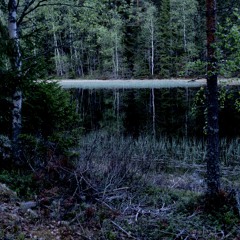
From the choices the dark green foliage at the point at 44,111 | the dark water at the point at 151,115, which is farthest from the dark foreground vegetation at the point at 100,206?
the dark water at the point at 151,115

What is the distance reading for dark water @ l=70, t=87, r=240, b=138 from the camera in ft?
63.4

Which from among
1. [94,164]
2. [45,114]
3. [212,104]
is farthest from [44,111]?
[212,104]

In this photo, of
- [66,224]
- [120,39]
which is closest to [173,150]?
[66,224]

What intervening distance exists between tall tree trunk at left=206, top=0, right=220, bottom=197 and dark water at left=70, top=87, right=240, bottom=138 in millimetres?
6058

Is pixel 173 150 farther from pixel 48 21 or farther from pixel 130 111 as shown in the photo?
pixel 130 111

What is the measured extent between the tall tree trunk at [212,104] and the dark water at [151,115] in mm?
6058

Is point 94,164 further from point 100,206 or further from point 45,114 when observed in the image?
point 45,114

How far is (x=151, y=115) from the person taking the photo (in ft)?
81.8

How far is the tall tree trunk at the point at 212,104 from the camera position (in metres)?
7.21

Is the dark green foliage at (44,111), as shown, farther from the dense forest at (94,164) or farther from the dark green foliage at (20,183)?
the dark green foliage at (20,183)

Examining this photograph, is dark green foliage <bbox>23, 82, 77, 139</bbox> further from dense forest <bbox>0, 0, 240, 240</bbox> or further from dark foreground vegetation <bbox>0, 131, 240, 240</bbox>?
dark foreground vegetation <bbox>0, 131, 240, 240</bbox>

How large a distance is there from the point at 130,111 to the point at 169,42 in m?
36.6

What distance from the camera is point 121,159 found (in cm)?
888

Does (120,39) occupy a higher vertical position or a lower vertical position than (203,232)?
higher
